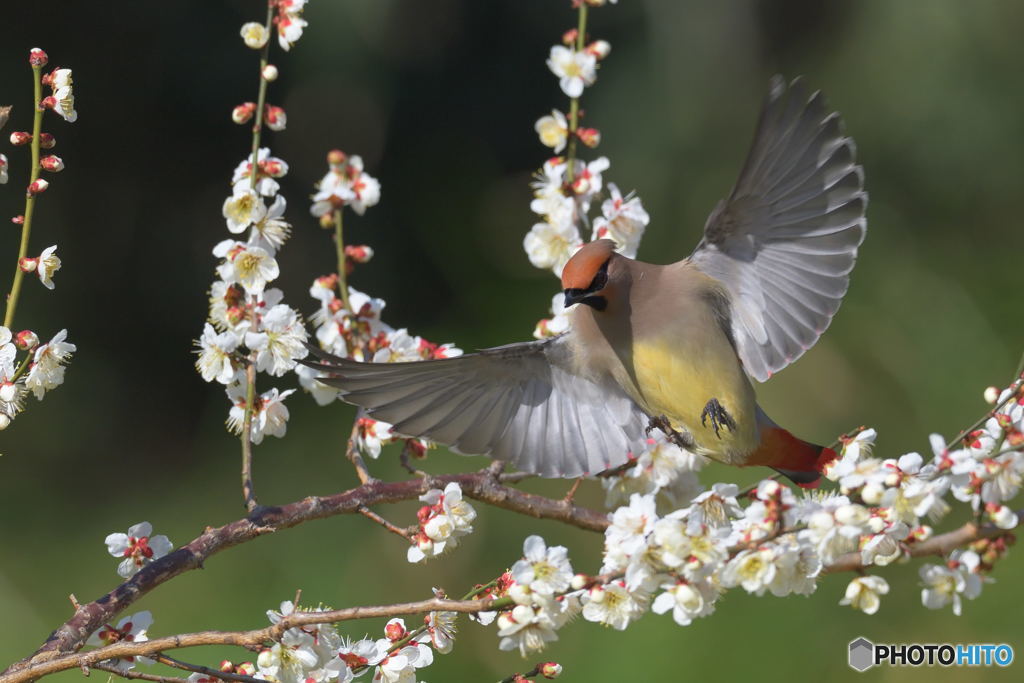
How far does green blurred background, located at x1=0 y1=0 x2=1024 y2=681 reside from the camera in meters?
3.21

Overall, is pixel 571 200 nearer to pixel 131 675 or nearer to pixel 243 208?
pixel 243 208

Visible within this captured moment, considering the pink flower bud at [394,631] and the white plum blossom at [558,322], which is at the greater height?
the white plum blossom at [558,322]

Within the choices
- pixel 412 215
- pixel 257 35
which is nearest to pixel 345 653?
pixel 257 35

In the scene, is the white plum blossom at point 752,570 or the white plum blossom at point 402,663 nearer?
the white plum blossom at point 752,570

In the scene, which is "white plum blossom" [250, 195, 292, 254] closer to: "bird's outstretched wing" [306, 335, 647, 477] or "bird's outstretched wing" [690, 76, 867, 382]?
"bird's outstretched wing" [306, 335, 647, 477]

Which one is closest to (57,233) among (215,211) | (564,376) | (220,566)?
(215,211)

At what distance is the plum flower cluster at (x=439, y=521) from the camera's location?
4.32 ft

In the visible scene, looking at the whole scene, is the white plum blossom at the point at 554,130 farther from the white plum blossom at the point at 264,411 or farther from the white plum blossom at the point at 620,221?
the white plum blossom at the point at 264,411

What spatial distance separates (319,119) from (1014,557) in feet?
7.62

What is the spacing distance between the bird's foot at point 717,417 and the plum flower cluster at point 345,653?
50 cm

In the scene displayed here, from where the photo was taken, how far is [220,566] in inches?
127

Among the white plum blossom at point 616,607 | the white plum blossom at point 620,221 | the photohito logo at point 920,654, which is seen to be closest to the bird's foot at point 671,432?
the white plum blossom at point 620,221

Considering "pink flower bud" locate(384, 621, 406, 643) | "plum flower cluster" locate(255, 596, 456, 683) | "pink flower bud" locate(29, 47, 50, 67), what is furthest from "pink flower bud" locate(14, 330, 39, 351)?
"pink flower bud" locate(384, 621, 406, 643)

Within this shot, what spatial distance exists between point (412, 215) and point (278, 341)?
89.9 inches
